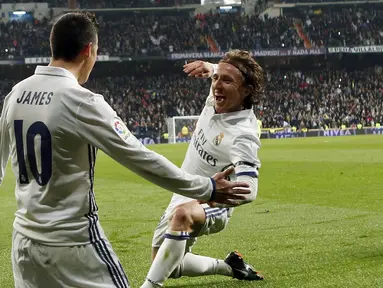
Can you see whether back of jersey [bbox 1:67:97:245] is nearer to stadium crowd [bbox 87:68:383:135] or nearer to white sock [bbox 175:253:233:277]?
white sock [bbox 175:253:233:277]

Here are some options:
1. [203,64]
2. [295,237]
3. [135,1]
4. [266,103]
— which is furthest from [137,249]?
[135,1]

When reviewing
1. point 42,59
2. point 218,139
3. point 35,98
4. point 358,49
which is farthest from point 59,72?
point 358,49

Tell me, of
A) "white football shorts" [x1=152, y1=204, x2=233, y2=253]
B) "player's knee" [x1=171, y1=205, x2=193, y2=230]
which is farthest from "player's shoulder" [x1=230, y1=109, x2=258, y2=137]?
"player's knee" [x1=171, y1=205, x2=193, y2=230]

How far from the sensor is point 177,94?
5494 cm

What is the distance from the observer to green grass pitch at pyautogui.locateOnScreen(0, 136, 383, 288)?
20.5 feet

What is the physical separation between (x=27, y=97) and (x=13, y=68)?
54.7 metres

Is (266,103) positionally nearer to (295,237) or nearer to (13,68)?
(13,68)

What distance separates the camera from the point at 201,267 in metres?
5.97

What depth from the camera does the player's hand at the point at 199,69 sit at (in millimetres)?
6254

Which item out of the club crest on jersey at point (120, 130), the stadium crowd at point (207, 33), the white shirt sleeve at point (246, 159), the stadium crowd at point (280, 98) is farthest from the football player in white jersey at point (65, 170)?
the stadium crowd at point (207, 33)

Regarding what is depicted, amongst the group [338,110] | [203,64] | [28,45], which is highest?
[203,64]

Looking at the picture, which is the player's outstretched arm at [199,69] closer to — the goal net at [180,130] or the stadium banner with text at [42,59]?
the goal net at [180,130]

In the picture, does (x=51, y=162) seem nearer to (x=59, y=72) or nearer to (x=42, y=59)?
(x=59, y=72)

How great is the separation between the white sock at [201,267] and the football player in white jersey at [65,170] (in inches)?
89.7
